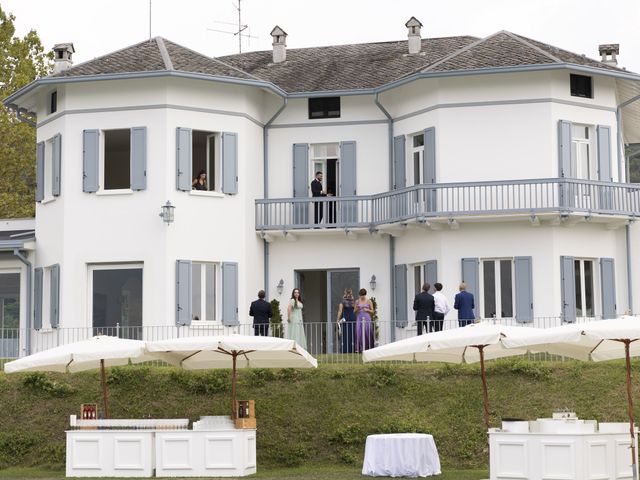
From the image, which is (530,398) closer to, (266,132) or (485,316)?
(485,316)

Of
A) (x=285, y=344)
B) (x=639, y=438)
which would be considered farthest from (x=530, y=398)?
(x=285, y=344)

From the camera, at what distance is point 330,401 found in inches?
1083

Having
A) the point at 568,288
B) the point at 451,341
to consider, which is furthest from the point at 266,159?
the point at 451,341

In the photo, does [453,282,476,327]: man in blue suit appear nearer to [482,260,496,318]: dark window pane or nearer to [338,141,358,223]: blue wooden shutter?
[482,260,496,318]: dark window pane

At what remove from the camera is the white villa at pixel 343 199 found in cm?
3331

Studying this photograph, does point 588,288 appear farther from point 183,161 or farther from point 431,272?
point 183,161

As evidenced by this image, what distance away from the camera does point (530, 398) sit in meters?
26.9

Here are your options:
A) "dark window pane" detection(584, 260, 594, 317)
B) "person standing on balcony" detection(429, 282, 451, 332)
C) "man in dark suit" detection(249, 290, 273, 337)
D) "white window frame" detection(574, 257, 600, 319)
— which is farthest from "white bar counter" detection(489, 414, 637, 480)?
"dark window pane" detection(584, 260, 594, 317)

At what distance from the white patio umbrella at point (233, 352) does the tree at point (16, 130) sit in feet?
67.8

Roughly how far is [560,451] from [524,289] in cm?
1199

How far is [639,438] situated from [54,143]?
17.0 metres

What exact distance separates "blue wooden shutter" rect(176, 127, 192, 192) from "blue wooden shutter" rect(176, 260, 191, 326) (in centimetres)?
190

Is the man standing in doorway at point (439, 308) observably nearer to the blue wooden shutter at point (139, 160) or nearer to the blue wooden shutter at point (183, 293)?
the blue wooden shutter at point (183, 293)

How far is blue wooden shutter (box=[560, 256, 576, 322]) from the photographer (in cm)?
3319
